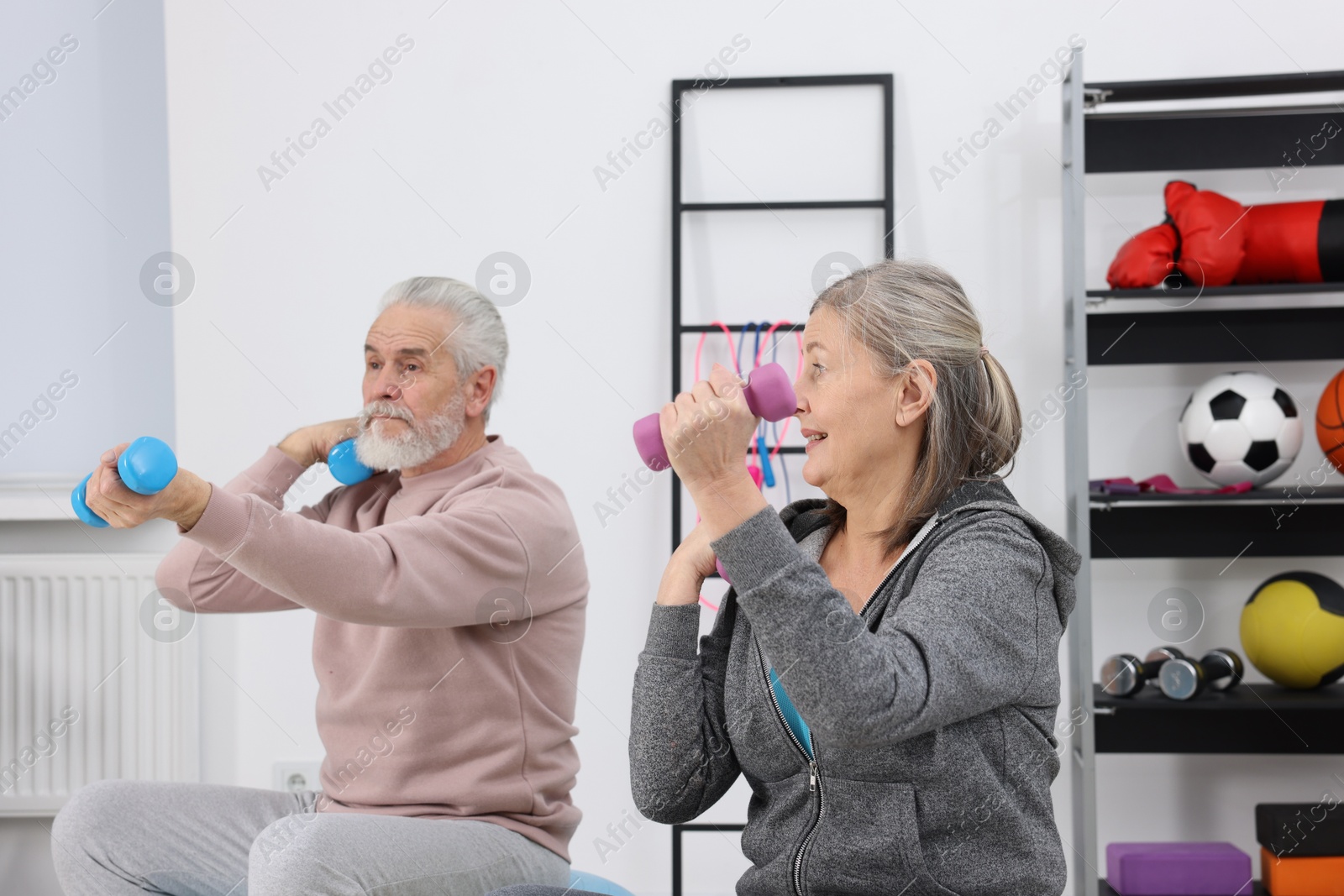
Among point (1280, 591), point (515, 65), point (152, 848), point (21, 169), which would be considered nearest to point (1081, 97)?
point (1280, 591)

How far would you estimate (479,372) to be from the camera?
181 centimetres

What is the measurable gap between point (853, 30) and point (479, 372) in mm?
1439

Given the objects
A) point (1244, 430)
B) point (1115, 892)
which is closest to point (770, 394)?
point (1244, 430)

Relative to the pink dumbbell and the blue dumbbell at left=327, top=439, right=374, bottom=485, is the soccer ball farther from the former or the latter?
the blue dumbbell at left=327, top=439, right=374, bottom=485

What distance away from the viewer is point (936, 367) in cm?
123

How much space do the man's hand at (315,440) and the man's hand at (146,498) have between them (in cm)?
58

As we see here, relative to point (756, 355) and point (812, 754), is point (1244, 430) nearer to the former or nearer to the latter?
point (756, 355)

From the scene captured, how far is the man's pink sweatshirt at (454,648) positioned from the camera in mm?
1458

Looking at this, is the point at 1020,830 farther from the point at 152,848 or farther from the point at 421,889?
the point at 152,848

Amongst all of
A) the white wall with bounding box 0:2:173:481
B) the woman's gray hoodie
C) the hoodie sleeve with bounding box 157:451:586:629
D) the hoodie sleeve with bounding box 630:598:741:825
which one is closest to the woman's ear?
the woman's gray hoodie

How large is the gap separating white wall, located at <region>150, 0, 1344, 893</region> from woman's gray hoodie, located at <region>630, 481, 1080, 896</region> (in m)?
1.45

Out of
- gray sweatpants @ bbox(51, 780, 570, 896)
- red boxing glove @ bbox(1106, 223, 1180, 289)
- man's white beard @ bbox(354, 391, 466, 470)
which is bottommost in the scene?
gray sweatpants @ bbox(51, 780, 570, 896)

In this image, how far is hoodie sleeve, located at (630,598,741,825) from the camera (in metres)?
1.28

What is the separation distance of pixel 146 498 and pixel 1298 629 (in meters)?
2.16
